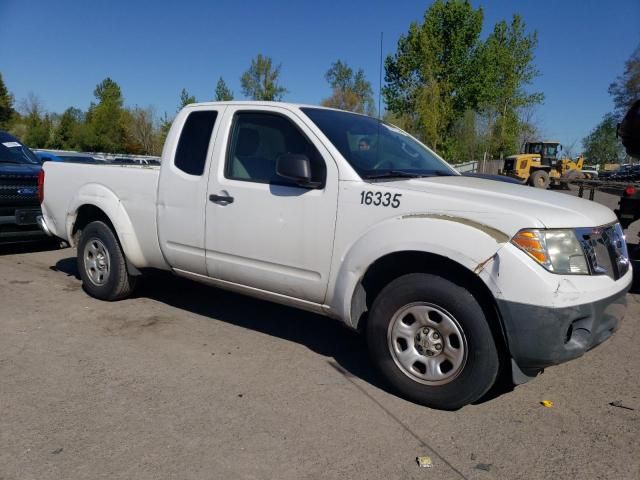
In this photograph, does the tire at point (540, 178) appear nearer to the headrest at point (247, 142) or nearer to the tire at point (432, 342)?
the headrest at point (247, 142)

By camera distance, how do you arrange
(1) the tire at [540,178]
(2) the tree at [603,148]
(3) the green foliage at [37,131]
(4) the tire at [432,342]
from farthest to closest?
(2) the tree at [603,148]
(3) the green foliage at [37,131]
(1) the tire at [540,178]
(4) the tire at [432,342]

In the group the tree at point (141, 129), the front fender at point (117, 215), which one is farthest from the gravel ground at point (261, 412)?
the tree at point (141, 129)

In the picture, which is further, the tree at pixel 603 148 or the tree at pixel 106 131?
the tree at pixel 603 148

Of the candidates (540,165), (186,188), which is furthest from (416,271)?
(540,165)

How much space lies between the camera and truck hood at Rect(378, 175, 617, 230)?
Answer: 2.93m

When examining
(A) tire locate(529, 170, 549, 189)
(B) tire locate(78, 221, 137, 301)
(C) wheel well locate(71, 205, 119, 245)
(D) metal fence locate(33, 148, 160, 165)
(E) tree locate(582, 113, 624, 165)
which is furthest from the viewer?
(E) tree locate(582, 113, 624, 165)

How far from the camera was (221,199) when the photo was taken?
13.5 ft

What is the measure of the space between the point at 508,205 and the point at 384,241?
76 centimetres

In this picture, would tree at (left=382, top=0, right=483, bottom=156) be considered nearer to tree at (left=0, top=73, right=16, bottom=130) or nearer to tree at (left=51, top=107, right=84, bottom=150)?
tree at (left=51, top=107, right=84, bottom=150)

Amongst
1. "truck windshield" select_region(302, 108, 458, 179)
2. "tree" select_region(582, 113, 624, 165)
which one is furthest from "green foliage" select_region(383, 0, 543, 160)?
"tree" select_region(582, 113, 624, 165)

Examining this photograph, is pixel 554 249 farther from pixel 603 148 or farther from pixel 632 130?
pixel 603 148

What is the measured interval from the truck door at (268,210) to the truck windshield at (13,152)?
568 centimetres

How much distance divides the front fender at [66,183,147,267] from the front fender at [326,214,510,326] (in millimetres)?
2186

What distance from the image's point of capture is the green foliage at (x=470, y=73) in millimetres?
36625
